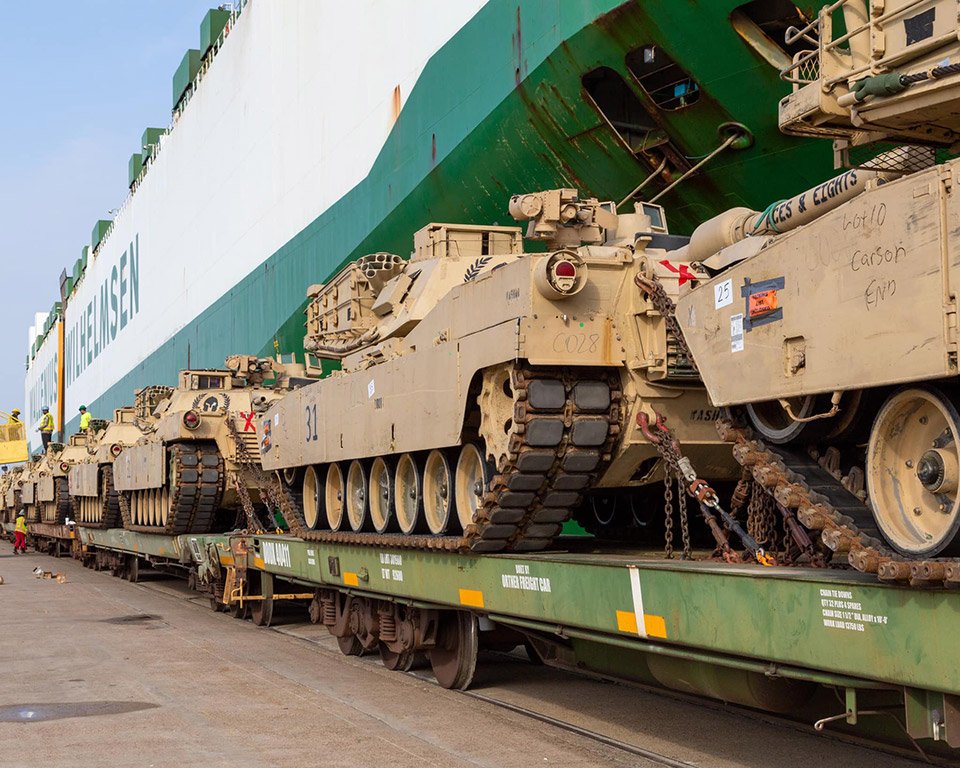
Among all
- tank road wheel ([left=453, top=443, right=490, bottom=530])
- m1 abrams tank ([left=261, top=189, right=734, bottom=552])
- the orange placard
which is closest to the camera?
the orange placard

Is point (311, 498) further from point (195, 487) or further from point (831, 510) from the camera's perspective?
point (831, 510)

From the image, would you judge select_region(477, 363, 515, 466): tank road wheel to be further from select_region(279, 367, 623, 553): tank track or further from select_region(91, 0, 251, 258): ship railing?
select_region(91, 0, 251, 258): ship railing

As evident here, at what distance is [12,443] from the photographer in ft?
189

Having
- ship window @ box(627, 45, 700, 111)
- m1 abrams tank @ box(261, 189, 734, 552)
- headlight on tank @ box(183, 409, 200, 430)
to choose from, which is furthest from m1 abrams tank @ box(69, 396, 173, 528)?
m1 abrams tank @ box(261, 189, 734, 552)

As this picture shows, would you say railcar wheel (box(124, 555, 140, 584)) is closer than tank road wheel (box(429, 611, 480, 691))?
No

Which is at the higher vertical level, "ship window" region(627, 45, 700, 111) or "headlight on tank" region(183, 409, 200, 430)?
"ship window" region(627, 45, 700, 111)

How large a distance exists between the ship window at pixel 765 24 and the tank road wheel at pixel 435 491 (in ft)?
30.4

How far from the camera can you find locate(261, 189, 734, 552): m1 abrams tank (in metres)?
8.84

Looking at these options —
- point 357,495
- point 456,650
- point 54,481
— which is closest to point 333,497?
point 357,495

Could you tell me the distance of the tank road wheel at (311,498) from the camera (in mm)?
14328

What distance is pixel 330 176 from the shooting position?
35.4 metres

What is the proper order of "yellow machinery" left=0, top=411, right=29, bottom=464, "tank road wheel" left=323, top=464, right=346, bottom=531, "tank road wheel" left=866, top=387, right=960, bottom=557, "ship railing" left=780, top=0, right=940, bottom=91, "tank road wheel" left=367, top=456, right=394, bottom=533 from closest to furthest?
"tank road wheel" left=866, top=387, right=960, bottom=557 → "ship railing" left=780, top=0, right=940, bottom=91 → "tank road wheel" left=367, top=456, right=394, bottom=533 → "tank road wheel" left=323, top=464, right=346, bottom=531 → "yellow machinery" left=0, top=411, right=29, bottom=464

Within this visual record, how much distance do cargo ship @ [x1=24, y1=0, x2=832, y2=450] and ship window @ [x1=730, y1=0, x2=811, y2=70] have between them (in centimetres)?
3

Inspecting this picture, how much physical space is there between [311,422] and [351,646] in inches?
96.0
